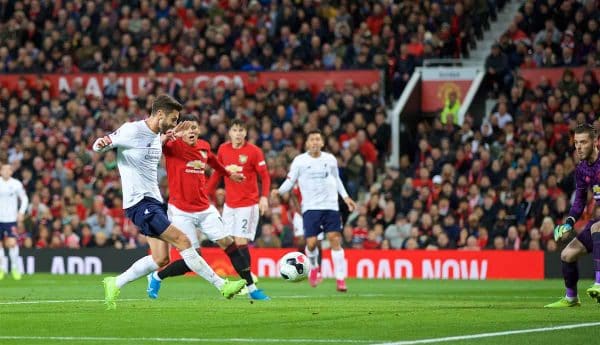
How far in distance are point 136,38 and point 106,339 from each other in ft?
80.5

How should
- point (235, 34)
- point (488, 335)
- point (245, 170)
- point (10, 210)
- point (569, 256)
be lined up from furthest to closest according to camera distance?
point (235, 34)
point (10, 210)
point (245, 170)
point (569, 256)
point (488, 335)

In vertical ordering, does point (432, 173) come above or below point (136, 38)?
below

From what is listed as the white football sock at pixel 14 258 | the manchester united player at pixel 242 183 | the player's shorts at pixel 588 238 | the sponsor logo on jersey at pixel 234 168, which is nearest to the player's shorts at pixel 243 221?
the manchester united player at pixel 242 183

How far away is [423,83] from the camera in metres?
30.9

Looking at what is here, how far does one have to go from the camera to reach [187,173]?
1571cm

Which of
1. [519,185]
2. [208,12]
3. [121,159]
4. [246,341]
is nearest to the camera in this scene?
[246,341]

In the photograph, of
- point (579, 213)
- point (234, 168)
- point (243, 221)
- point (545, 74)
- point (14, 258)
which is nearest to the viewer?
point (579, 213)

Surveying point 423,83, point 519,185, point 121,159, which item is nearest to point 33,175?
point 423,83

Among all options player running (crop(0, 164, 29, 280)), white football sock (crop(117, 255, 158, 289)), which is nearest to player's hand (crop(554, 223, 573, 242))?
white football sock (crop(117, 255, 158, 289))

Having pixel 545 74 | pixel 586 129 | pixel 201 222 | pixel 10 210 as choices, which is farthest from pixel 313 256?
pixel 545 74

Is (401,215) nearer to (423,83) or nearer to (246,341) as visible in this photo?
(423,83)

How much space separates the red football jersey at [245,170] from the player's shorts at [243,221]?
0.09 m

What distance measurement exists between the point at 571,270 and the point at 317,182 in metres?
6.40

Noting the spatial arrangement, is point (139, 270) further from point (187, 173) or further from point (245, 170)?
point (245, 170)
